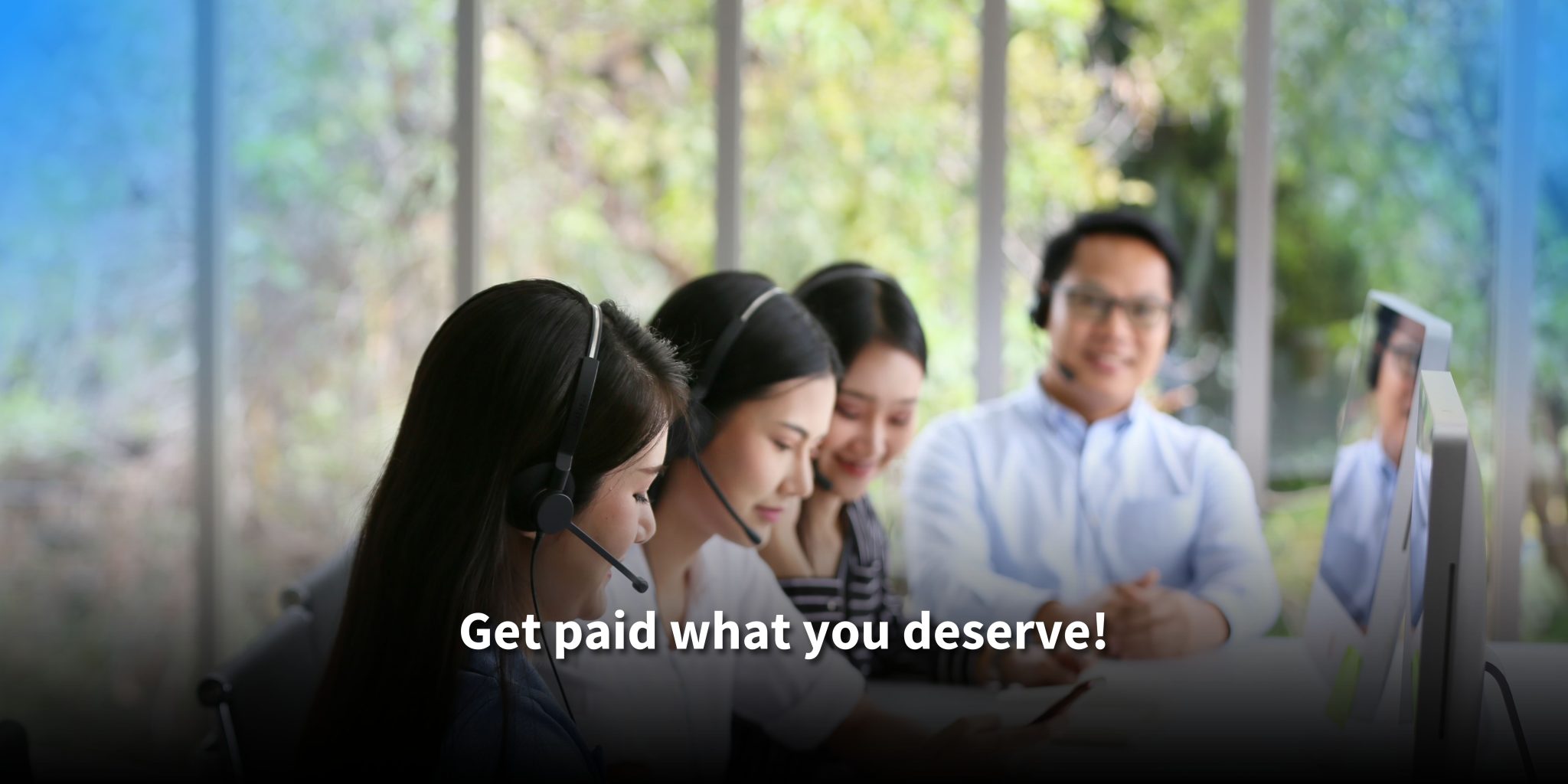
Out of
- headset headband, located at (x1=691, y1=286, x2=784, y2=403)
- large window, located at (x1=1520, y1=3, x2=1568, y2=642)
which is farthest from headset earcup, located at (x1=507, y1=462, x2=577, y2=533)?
large window, located at (x1=1520, y1=3, x2=1568, y2=642)

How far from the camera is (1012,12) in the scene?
2838mm

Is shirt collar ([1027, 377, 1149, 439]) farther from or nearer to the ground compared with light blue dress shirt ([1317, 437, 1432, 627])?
farther from the ground

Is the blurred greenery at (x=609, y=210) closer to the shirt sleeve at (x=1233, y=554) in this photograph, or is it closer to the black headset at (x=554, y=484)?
the shirt sleeve at (x=1233, y=554)

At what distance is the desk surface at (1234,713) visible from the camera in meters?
1.44

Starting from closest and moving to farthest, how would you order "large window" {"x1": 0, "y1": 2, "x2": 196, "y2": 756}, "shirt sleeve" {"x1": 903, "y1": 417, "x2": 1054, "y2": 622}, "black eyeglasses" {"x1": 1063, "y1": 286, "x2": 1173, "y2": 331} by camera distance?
1. "shirt sleeve" {"x1": 903, "y1": 417, "x2": 1054, "y2": 622}
2. "black eyeglasses" {"x1": 1063, "y1": 286, "x2": 1173, "y2": 331}
3. "large window" {"x1": 0, "y1": 2, "x2": 196, "y2": 756}

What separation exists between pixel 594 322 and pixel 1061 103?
201cm

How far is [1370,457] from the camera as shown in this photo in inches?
64.5

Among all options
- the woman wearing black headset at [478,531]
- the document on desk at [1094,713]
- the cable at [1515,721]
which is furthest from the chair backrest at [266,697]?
the cable at [1515,721]

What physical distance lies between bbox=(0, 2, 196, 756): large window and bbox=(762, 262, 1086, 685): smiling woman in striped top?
2.12m

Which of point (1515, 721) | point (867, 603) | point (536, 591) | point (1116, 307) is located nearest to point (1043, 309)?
point (1116, 307)

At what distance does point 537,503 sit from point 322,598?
0.87m

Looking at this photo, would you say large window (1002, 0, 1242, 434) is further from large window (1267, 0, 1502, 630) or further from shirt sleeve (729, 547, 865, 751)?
shirt sleeve (729, 547, 865, 751)

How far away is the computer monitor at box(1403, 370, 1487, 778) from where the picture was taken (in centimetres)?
93

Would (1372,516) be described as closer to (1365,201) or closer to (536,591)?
(536,591)
